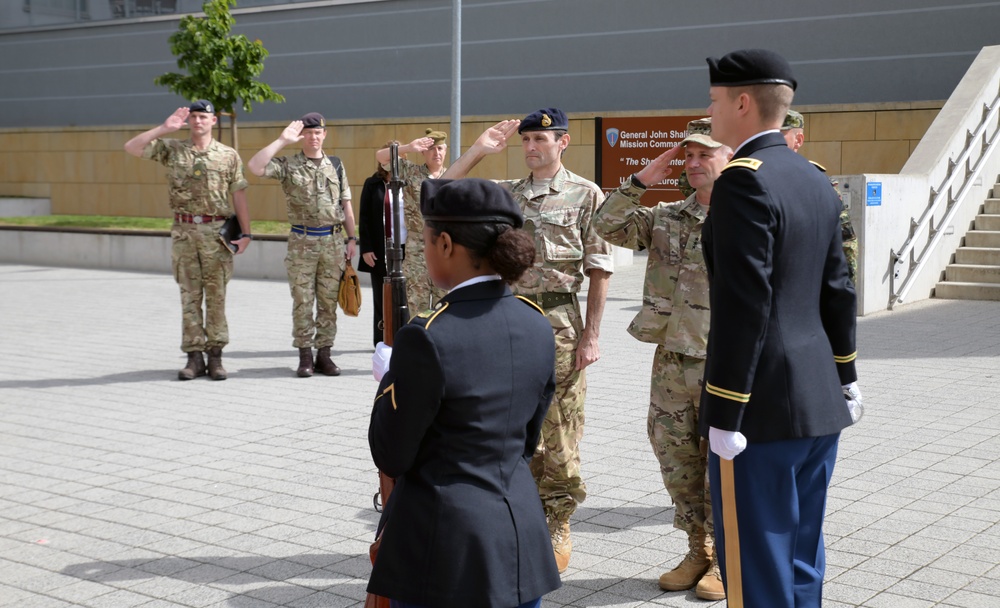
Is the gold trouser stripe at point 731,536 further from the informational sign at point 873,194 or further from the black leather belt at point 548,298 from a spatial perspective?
the informational sign at point 873,194

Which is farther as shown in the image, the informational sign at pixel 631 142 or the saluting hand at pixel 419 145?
the informational sign at pixel 631 142

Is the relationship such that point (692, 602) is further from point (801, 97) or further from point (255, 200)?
point (255, 200)

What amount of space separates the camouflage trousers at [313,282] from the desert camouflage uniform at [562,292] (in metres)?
5.21

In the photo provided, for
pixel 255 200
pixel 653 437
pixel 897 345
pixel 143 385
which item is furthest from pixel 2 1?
pixel 653 437

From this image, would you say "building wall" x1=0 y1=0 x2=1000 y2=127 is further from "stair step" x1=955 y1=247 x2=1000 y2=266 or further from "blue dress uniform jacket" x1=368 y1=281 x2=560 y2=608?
"blue dress uniform jacket" x1=368 y1=281 x2=560 y2=608

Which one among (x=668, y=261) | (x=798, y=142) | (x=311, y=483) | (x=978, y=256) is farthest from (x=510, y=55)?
(x=668, y=261)

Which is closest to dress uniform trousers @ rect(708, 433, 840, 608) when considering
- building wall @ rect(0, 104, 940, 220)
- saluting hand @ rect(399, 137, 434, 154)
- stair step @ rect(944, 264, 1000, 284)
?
saluting hand @ rect(399, 137, 434, 154)

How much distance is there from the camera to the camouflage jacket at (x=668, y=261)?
5.04 m

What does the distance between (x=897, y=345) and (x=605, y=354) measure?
2.83 meters

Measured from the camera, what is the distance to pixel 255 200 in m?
25.1

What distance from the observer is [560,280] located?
17.9 ft

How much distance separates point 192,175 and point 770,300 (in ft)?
25.1

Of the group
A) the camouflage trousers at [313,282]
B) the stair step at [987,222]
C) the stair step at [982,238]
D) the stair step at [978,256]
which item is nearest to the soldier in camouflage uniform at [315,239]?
the camouflage trousers at [313,282]

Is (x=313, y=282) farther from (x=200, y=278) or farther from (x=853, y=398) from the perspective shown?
(x=853, y=398)
